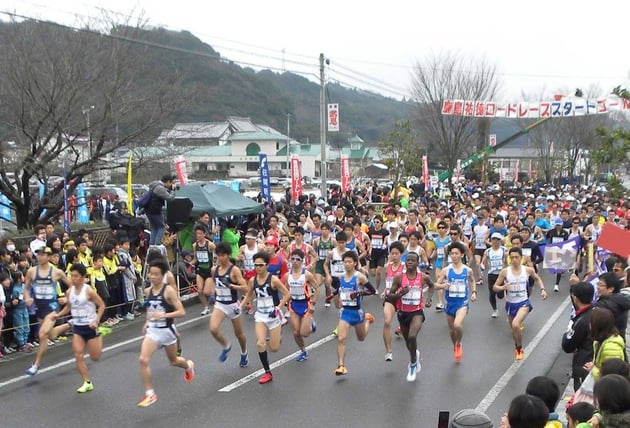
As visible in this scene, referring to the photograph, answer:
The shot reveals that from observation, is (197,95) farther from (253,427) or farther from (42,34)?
(253,427)

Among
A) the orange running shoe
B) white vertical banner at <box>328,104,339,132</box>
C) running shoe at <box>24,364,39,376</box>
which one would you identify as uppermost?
white vertical banner at <box>328,104,339,132</box>

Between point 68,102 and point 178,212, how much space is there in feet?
17.1

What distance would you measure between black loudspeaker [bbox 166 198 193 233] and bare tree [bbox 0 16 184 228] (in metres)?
4.93

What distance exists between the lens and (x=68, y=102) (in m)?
16.5

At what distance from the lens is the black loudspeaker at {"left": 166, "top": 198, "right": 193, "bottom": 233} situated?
13617 mm

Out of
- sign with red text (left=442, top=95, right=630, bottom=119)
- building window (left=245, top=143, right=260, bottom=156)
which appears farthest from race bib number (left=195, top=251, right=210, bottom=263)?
building window (left=245, top=143, right=260, bottom=156)

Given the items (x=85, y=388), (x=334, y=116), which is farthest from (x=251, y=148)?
(x=85, y=388)

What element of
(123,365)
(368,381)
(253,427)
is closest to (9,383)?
(123,365)

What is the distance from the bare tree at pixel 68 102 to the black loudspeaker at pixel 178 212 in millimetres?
4928

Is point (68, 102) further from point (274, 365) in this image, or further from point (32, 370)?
point (274, 365)

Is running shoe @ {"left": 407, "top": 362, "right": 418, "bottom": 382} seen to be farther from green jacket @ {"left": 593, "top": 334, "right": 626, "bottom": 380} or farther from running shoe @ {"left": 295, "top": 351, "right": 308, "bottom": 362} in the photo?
green jacket @ {"left": 593, "top": 334, "right": 626, "bottom": 380}

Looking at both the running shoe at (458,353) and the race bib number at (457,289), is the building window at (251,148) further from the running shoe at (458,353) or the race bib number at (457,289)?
the running shoe at (458,353)

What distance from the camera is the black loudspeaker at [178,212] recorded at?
13.6m

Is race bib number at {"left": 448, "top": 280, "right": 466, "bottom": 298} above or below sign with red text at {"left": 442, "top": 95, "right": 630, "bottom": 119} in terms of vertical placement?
below
